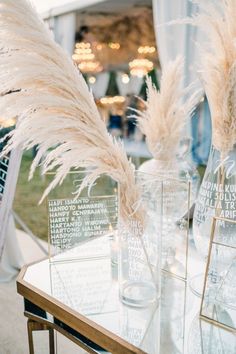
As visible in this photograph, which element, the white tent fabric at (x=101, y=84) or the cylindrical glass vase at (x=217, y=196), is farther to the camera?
the white tent fabric at (x=101, y=84)

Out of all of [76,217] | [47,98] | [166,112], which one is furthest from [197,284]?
[47,98]

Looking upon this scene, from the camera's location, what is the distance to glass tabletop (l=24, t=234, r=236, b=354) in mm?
799

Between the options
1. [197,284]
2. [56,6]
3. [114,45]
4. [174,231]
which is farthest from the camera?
[114,45]

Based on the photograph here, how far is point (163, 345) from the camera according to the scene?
80cm

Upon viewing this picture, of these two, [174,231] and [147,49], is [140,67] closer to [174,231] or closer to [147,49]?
[147,49]

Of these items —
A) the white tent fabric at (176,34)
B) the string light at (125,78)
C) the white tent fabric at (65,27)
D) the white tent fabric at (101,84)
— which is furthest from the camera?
the white tent fabric at (101,84)

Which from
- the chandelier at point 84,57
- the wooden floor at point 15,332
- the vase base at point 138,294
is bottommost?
the wooden floor at point 15,332

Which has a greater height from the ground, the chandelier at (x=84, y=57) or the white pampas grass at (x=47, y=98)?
the chandelier at (x=84, y=57)

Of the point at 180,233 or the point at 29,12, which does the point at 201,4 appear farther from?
the point at 180,233

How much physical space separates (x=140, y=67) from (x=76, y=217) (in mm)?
4782

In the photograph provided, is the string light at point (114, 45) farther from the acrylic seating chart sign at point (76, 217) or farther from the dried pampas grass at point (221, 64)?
the dried pampas grass at point (221, 64)

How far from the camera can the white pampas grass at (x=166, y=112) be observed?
41.8 inches

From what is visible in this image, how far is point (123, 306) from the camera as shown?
910mm

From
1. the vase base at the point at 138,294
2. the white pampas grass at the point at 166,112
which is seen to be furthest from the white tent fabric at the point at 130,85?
the vase base at the point at 138,294
